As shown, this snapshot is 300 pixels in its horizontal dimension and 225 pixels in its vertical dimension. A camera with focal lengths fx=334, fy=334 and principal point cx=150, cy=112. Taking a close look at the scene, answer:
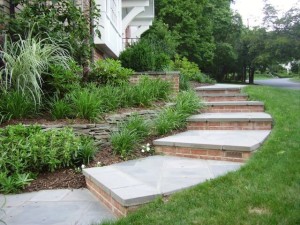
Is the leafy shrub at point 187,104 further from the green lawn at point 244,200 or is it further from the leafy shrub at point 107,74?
the green lawn at point 244,200

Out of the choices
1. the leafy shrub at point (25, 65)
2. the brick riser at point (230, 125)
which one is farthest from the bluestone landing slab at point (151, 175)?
the leafy shrub at point (25, 65)

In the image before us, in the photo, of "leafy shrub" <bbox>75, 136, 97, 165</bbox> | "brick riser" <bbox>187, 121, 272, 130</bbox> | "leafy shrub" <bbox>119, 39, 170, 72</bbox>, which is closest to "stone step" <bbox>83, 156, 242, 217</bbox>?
"leafy shrub" <bbox>75, 136, 97, 165</bbox>

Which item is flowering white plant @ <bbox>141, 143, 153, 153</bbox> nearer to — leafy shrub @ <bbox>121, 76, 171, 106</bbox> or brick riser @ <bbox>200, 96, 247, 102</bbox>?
leafy shrub @ <bbox>121, 76, 171, 106</bbox>

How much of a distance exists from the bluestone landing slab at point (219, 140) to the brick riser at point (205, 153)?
4 cm

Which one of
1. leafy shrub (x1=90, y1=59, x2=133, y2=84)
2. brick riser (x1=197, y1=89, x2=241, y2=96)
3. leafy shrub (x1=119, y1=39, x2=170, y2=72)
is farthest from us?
leafy shrub (x1=119, y1=39, x2=170, y2=72)

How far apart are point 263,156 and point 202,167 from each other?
64 centimetres

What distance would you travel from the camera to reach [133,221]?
7.93ft

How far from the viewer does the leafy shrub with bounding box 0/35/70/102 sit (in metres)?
4.57

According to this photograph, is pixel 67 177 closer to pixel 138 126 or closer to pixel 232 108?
pixel 138 126

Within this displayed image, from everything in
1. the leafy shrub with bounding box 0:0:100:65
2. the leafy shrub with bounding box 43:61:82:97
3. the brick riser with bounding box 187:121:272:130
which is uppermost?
the leafy shrub with bounding box 0:0:100:65

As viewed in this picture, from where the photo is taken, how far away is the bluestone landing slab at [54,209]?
2697mm

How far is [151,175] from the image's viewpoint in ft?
11.0

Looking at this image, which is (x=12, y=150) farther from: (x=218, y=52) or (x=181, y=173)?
(x=218, y=52)

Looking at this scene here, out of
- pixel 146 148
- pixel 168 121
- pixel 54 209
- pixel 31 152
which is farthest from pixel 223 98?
pixel 54 209
